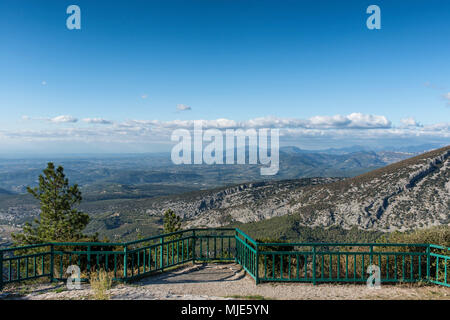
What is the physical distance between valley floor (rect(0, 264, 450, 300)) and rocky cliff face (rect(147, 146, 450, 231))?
282 feet

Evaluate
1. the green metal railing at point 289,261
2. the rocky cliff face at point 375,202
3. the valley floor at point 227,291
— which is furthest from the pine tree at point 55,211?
the rocky cliff face at point 375,202

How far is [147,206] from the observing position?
605 ft

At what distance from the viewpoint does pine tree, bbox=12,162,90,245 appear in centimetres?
2459

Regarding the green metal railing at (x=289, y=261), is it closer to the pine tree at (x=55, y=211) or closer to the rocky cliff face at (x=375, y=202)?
the pine tree at (x=55, y=211)

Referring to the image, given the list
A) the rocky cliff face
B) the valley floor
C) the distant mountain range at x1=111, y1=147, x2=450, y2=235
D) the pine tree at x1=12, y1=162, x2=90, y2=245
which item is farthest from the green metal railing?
the distant mountain range at x1=111, y1=147, x2=450, y2=235

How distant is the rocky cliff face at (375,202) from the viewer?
90875mm

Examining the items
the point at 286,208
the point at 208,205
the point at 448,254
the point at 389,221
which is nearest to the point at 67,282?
the point at 448,254

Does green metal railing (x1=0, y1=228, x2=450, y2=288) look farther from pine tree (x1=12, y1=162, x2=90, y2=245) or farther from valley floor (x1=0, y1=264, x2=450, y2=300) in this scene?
pine tree (x1=12, y1=162, x2=90, y2=245)

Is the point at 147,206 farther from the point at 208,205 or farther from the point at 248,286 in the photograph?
the point at 248,286

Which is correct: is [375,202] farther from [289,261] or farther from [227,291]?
[227,291]

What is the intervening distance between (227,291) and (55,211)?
2284 centimetres

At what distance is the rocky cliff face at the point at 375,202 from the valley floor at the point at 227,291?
282 feet

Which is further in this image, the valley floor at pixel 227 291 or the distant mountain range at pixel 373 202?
the distant mountain range at pixel 373 202
